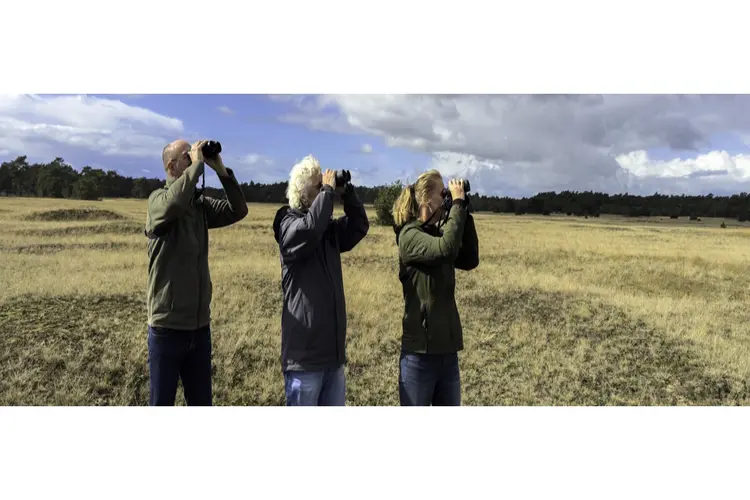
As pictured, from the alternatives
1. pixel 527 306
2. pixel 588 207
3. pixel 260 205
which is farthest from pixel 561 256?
pixel 260 205

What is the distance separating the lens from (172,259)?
2.75m

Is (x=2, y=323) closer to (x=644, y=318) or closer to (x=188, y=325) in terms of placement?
(x=188, y=325)

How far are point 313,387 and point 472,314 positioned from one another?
4233mm

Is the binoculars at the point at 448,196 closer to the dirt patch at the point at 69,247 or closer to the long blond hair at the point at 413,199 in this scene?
the long blond hair at the point at 413,199

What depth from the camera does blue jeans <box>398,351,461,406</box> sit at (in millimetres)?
2648

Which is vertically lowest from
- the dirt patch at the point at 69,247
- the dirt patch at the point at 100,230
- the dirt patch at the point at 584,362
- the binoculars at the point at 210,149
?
the dirt patch at the point at 584,362

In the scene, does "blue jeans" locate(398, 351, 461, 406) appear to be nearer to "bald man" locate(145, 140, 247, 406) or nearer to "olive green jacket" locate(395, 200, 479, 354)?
"olive green jacket" locate(395, 200, 479, 354)

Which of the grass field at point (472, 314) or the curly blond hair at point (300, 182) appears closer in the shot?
the curly blond hair at point (300, 182)

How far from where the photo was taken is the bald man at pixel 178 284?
8.72 feet

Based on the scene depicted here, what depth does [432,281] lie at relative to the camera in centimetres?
271

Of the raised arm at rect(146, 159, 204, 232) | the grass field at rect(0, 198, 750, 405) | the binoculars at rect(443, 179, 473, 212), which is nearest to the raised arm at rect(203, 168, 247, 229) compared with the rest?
the raised arm at rect(146, 159, 204, 232)

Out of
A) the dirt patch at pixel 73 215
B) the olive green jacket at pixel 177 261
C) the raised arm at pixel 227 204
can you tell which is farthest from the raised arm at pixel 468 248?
the dirt patch at pixel 73 215

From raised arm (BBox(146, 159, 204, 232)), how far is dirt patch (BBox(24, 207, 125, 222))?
16.8ft

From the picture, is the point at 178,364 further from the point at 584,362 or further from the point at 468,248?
the point at 584,362
